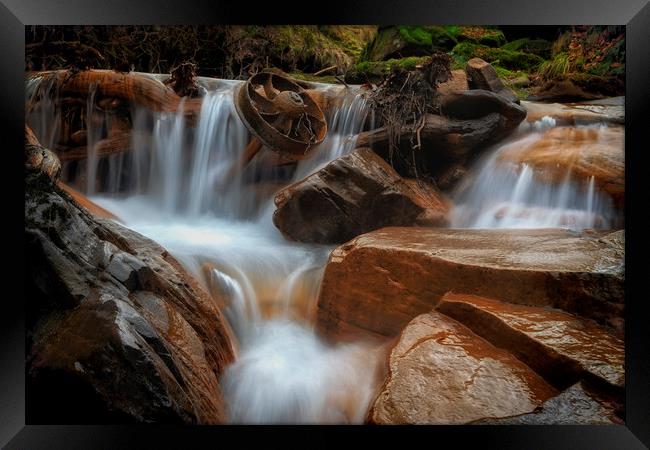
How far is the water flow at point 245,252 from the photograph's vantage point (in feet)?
8.52

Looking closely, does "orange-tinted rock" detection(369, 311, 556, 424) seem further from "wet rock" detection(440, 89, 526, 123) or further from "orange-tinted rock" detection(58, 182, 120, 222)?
"orange-tinted rock" detection(58, 182, 120, 222)

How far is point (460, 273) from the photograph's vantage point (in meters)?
2.46

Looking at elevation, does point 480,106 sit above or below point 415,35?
below

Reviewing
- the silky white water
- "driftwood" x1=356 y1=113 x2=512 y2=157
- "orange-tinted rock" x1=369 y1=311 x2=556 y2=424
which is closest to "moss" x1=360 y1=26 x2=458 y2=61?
the silky white water

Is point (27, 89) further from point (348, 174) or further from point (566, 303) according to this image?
point (566, 303)

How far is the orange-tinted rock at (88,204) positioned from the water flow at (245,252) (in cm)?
5

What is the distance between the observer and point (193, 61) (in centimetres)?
274

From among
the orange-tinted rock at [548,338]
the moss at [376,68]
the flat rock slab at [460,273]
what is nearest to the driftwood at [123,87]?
the moss at [376,68]

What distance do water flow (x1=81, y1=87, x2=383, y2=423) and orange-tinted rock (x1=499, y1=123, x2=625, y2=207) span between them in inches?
49.6

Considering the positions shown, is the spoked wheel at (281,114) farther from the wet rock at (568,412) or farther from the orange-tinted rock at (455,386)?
the wet rock at (568,412)

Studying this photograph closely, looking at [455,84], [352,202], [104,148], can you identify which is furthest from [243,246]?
[455,84]

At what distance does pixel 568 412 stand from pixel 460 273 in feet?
3.12

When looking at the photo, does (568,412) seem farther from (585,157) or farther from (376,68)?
(376,68)

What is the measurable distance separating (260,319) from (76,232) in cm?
123
